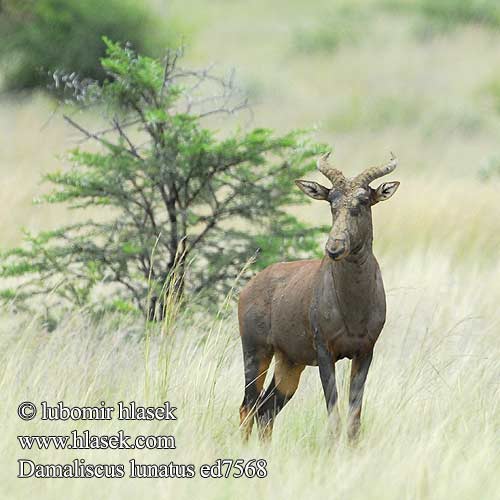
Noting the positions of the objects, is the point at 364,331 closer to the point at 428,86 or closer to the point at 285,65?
the point at 428,86

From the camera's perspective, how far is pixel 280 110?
25078 millimetres

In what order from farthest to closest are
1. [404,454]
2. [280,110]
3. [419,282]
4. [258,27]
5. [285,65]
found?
[258,27] → [285,65] → [280,110] → [419,282] → [404,454]

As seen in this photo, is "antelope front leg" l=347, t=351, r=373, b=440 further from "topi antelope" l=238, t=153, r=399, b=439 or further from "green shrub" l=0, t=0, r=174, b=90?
"green shrub" l=0, t=0, r=174, b=90

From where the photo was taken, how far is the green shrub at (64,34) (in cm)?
2527

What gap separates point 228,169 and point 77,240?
1341mm

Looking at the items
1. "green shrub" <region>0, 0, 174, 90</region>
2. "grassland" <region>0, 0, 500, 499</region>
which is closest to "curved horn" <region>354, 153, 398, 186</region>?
"grassland" <region>0, 0, 500, 499</region>

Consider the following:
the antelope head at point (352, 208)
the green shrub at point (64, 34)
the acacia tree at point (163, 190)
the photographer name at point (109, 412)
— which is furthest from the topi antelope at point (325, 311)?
the green shrub at point (64, 34)

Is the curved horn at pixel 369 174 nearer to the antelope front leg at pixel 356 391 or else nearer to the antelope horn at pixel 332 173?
the antelope horn at pixel 332 173

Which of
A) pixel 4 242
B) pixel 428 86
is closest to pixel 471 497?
pixel 4 242

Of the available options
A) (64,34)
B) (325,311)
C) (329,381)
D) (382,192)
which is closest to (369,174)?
(382,192)

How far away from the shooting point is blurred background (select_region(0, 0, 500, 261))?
14320 millimetres

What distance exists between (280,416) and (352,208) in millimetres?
1683

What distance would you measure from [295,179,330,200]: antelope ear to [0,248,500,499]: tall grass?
3.54ft

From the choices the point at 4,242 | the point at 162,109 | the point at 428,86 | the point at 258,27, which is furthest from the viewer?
the point at 258,27
